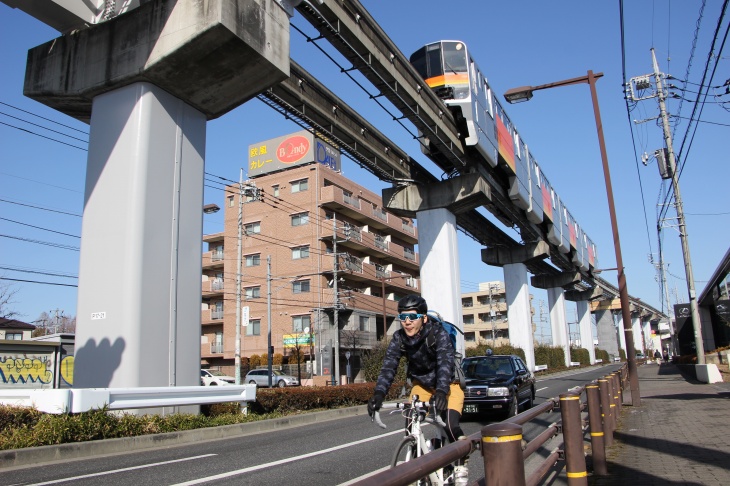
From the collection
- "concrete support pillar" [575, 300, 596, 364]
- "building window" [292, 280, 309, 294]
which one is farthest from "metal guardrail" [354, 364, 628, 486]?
A: "concrete support pillar" [575, 300, 596, 364]

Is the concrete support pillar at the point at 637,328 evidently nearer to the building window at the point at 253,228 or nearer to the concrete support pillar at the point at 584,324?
the concrete support pillar at the point at 584,324

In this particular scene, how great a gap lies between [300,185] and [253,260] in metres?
8.80

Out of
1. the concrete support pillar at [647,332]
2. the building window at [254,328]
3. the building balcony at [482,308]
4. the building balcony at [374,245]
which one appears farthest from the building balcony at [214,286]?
the concrete support pillar at [647,332]

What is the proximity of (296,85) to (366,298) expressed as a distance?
3674cm

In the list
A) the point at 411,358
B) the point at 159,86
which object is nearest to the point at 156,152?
the point at 159,86

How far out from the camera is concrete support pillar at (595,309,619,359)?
3275 inches

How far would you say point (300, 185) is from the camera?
171 feet

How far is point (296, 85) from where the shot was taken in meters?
17.0

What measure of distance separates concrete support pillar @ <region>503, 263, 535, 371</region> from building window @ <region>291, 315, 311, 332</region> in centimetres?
1841

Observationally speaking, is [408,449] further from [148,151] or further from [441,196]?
[441,196]

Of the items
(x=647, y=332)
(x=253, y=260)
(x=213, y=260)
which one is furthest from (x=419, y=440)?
(x=647, y=332)

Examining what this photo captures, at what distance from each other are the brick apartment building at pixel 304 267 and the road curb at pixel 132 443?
32702 mm

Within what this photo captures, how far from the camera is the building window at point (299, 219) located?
50812 mm

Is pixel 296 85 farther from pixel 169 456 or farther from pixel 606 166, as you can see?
pixel 169 456
